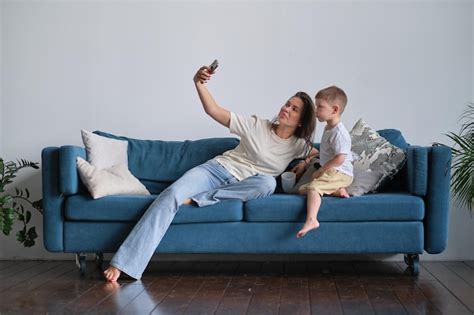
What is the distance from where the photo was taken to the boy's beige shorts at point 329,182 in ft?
10.3

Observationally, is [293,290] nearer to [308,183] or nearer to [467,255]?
[308,183]

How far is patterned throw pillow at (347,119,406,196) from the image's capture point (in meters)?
3.28

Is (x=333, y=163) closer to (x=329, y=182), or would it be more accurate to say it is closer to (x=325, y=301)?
(x=329, y=182)

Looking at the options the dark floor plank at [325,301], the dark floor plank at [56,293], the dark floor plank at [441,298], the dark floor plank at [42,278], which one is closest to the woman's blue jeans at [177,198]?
the dark floor plank at [56,293]

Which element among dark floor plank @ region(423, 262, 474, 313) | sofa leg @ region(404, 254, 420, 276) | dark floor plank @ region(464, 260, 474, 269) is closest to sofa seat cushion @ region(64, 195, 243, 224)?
sofa leg @ region(404, 254, 420, 276)

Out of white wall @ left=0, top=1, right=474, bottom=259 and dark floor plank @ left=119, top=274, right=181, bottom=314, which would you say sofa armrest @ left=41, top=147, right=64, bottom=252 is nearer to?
dark floor plank @ left=119, top=274, right=181, bottom=314

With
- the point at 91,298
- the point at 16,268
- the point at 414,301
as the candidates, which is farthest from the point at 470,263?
the point at 16,268

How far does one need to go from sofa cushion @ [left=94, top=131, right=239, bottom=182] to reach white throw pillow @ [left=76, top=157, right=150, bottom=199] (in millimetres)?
199

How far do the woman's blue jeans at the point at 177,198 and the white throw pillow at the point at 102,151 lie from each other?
1.72ft

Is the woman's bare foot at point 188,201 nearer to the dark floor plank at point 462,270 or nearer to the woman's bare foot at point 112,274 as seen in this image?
the woman's bare foot at point 112,274

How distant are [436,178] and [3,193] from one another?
9.29 ft

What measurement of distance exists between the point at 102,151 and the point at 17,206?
3.17 ft

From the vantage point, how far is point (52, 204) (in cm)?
328

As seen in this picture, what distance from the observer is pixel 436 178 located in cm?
311
